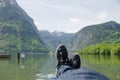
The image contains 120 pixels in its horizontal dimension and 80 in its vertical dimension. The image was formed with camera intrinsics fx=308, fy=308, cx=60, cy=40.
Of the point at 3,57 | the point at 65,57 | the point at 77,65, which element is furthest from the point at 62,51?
the point at 3,57

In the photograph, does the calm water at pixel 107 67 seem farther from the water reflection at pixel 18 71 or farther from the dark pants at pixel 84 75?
the dark pants at pixel 84 75

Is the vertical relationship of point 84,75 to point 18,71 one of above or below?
above

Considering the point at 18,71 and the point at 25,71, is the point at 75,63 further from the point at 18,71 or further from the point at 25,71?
the point at 25,71

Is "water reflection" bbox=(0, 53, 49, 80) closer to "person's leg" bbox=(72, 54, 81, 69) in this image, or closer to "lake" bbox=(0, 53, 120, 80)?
"lake" bbox=(0, 53, 120, 80)

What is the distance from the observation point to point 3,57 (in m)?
15.1

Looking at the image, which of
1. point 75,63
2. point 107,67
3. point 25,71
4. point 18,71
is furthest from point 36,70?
point 75,63

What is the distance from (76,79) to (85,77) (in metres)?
0.14

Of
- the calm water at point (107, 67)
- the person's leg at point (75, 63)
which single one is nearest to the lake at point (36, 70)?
Answer: the calm water at point (107, 67)

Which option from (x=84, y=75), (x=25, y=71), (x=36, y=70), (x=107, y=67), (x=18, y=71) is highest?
(x=84, y=75)

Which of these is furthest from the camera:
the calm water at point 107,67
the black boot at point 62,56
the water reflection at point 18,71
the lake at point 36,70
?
the calm water at point 107,67

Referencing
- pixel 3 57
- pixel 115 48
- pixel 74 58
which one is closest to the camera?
pixel 74 58

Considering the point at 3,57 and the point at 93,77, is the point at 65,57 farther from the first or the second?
the point at 3,57

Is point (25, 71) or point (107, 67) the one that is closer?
point (25, 71)

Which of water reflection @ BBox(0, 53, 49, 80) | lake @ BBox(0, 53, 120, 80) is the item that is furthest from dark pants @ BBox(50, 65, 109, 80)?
water reflection @ BBox(0, 53, 49, 80)
